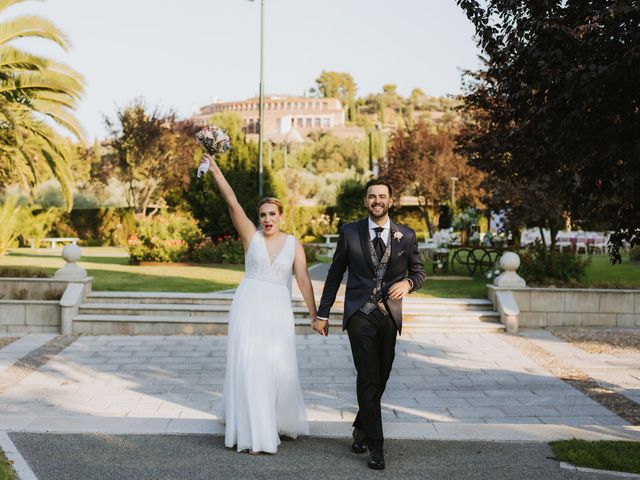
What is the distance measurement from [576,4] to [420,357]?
5797 mm

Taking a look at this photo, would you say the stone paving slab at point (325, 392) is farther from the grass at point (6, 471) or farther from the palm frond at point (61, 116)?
the palm frond at point (61, 116)

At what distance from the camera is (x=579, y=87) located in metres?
5.02

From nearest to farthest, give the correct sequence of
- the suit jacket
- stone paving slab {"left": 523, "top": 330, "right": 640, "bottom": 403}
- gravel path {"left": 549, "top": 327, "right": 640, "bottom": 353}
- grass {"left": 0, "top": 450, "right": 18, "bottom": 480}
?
grass {"left": 0, "top": 450, "right": 18, "bottom": 480} < the suit jacket < stone paving slab {"left": 523, "top": 330, "right": 640, "bottom": 403} < gravel path {"left": 549, "top": 327, "right": 640, "bottom": 353}

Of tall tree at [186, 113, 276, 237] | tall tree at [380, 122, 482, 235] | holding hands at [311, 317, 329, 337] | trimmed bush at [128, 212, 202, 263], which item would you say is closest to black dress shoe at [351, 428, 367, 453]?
holding hands at [311, 317, 329, 337]

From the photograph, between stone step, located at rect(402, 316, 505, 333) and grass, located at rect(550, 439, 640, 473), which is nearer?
grass, located at rect(550, 439, 640, 473)

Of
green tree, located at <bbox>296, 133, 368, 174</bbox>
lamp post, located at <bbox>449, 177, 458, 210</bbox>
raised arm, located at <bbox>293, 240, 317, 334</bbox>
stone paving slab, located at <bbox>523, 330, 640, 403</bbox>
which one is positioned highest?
green tree, located at <bbox>296, 133, 368, 174</bbox>

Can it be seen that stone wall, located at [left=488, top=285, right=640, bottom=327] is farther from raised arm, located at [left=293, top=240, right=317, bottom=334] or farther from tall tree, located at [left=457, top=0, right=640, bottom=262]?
raised arm, located at [left=293, top=240, right=317, bottom=334]

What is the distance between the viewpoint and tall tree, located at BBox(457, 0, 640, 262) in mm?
5031

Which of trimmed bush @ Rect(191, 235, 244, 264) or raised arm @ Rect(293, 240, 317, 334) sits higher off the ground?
raised arm @ Rect(293, 240, 317, 334)

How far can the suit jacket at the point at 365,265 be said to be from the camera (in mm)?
5070

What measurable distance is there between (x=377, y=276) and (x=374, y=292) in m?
0.12

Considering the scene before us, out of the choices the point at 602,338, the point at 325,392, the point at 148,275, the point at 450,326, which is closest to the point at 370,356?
the point at 325,392

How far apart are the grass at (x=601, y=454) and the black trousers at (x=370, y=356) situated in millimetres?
1352

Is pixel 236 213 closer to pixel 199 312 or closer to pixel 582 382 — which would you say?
pixel 582 382
